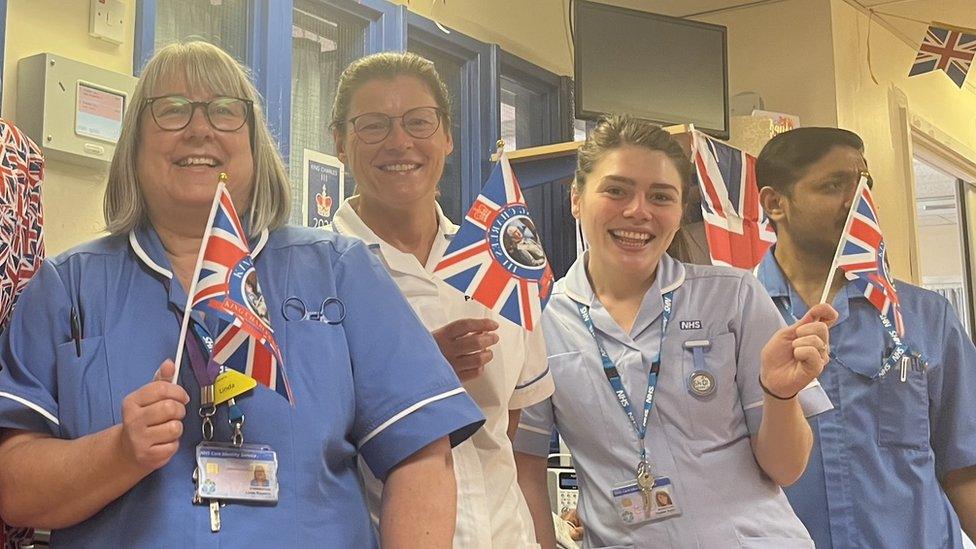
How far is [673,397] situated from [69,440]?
1.16 m

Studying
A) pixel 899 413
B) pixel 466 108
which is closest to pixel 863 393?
pixel 899 413

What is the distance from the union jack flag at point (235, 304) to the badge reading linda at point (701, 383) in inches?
37.6

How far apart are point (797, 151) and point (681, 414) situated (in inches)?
26.4

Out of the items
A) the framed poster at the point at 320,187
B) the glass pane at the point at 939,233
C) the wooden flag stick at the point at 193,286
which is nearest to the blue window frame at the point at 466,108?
the framed poster at the point at 320,187

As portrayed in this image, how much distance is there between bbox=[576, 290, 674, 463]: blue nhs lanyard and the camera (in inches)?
82.2

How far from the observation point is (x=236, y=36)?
3096mm

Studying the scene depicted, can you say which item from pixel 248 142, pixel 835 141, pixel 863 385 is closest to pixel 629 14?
pixel 835 141

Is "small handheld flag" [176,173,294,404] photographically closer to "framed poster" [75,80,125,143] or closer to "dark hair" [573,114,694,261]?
"dark hair" [573,114,694,261]

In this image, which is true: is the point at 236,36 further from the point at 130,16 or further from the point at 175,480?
the point at 175,480

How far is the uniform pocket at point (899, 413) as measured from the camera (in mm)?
2240

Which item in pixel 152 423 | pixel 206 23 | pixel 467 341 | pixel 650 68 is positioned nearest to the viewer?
pixel 152 423

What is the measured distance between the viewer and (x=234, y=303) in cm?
139

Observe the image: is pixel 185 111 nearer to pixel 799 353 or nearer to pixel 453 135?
pixel 799 353

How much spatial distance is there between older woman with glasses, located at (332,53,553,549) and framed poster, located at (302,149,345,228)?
1199 millimetres
